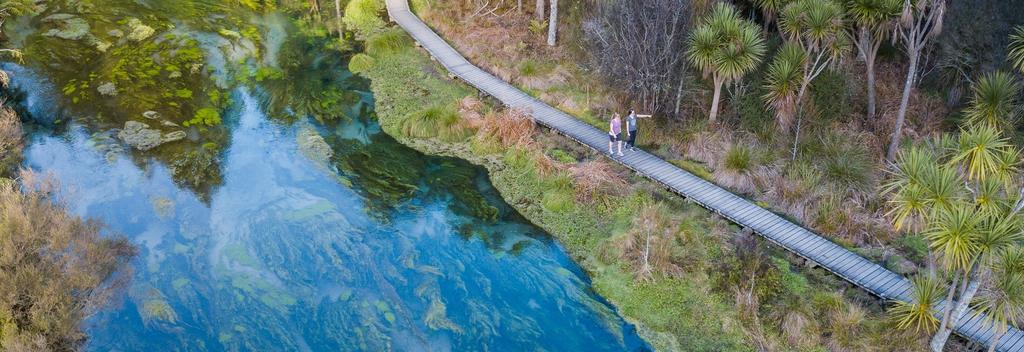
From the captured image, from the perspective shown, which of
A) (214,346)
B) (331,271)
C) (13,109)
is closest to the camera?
(214,346)

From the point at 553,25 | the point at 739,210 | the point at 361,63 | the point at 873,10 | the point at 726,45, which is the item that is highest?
the point at 873,10

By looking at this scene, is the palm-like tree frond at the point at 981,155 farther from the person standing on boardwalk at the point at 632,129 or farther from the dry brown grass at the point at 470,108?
the dry brown grass at the point at 470,108

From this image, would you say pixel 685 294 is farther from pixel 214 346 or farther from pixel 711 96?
pixel 214 346

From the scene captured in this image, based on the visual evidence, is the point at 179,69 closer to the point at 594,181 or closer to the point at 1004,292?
the point at 594,181

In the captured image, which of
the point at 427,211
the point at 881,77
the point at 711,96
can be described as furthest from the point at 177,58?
the point at 881,77

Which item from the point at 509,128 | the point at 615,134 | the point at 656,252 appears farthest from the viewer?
the point at 509,128

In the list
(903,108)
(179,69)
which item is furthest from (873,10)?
(179,69)
